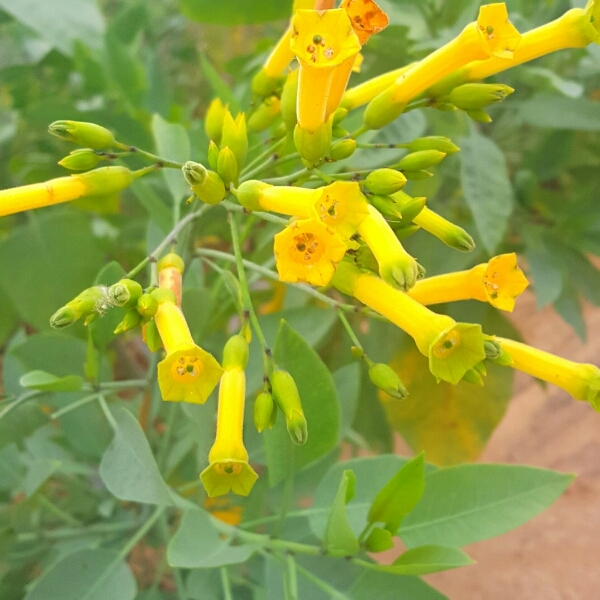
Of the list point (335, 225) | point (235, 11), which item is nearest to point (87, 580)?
point (335, 225)

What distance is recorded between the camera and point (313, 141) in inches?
11.9

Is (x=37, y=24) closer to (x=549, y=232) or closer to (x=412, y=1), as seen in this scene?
(x=412, y=1)

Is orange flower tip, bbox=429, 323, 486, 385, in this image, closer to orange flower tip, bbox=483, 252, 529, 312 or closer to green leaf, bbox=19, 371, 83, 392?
orange flower tip, bbox=483, 252, 529, 312

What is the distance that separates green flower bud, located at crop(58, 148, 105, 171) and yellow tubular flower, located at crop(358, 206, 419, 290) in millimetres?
163

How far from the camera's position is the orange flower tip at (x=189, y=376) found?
0.28 metres

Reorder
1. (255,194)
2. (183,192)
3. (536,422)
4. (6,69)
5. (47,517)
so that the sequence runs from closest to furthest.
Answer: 1. (255,194)
2. (183,192)
3. (47,517)
4. (6,69)
5. (536,422)

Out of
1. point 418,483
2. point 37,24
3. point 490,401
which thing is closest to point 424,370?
point 490,401

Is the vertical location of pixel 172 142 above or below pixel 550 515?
above

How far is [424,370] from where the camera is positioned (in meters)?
0.68

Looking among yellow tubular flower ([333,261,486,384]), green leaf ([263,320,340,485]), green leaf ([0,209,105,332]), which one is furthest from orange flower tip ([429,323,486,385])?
green leaf ([0,209,105,332])

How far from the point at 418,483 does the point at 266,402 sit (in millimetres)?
111

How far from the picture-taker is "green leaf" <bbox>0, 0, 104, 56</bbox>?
2.01ft

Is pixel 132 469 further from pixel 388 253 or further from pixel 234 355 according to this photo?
pixel 388 253

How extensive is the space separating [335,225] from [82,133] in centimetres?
15
